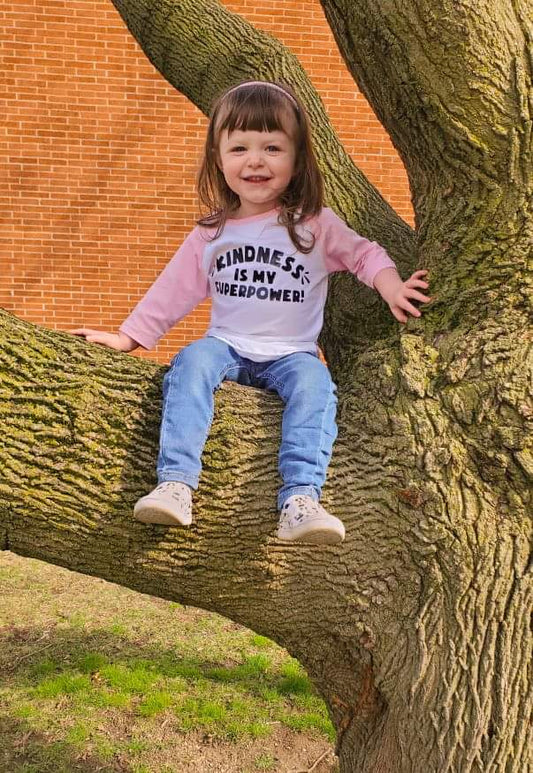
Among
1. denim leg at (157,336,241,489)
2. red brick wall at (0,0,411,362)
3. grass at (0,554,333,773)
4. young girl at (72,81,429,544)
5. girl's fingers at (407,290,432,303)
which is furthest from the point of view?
red brick wall at (0,0,411,362)

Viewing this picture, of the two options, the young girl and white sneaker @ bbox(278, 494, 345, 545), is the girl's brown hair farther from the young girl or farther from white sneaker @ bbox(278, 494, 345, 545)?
white sneaker @ bbox(278, 494, 345, 545)

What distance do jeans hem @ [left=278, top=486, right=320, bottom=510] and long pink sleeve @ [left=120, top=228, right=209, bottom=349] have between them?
0.85 m

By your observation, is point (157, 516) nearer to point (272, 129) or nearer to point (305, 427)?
point (305, 427)

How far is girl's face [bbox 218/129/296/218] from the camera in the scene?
2342 mm

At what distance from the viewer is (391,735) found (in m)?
2.00

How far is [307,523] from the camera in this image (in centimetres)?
169

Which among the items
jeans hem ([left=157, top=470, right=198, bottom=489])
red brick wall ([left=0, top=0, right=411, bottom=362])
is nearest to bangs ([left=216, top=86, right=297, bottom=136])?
jeans hem ([left=157, top=470, right=198, bottom=489])

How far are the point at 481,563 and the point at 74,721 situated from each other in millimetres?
2617

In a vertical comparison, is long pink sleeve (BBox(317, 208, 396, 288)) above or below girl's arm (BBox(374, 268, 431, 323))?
above

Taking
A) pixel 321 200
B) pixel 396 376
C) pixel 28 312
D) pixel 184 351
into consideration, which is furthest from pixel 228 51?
pixel 28 312

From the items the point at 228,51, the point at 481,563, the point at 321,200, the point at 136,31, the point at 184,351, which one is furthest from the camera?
the point at 136,31

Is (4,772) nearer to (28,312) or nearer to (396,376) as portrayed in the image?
(396,376)

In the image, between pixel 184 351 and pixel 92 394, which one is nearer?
pixel 92 394

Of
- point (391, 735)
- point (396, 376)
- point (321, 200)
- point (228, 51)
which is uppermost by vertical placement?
point (228, 51)
